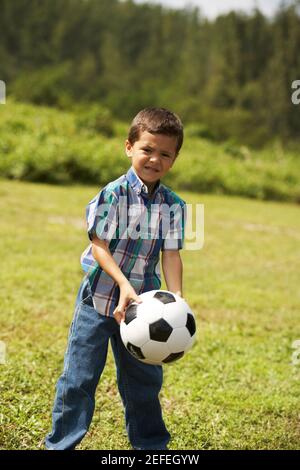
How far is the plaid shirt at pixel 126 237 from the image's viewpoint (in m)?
2.44

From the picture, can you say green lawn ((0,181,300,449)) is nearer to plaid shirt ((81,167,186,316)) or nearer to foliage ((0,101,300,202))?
plaid shirt ((81,167,186,316))

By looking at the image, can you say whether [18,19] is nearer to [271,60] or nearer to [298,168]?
[271,60]

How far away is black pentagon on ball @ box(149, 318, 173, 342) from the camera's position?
2375mm

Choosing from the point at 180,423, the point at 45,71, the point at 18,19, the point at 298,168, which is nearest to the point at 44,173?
the point at 298,168

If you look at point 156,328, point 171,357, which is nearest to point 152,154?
point 156,328

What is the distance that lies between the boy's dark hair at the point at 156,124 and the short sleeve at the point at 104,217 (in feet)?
0.88

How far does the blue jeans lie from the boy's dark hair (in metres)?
0.65

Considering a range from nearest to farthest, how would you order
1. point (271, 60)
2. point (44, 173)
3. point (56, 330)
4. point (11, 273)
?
point (56, 330) → point (11, 273) → point (44, 173) → point (271, 60)

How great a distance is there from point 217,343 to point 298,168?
14716mm

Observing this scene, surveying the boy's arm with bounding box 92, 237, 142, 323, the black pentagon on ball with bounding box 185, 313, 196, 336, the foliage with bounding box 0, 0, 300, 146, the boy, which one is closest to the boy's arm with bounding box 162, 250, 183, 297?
the boy

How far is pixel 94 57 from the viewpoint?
31.1m

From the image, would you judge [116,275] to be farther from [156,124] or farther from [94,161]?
[94,161]

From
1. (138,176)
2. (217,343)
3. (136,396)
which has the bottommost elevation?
(217,343)

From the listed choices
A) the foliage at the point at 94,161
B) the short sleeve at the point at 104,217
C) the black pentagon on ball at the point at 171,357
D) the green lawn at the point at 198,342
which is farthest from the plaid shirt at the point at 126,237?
the foliage at the point at 94,161
